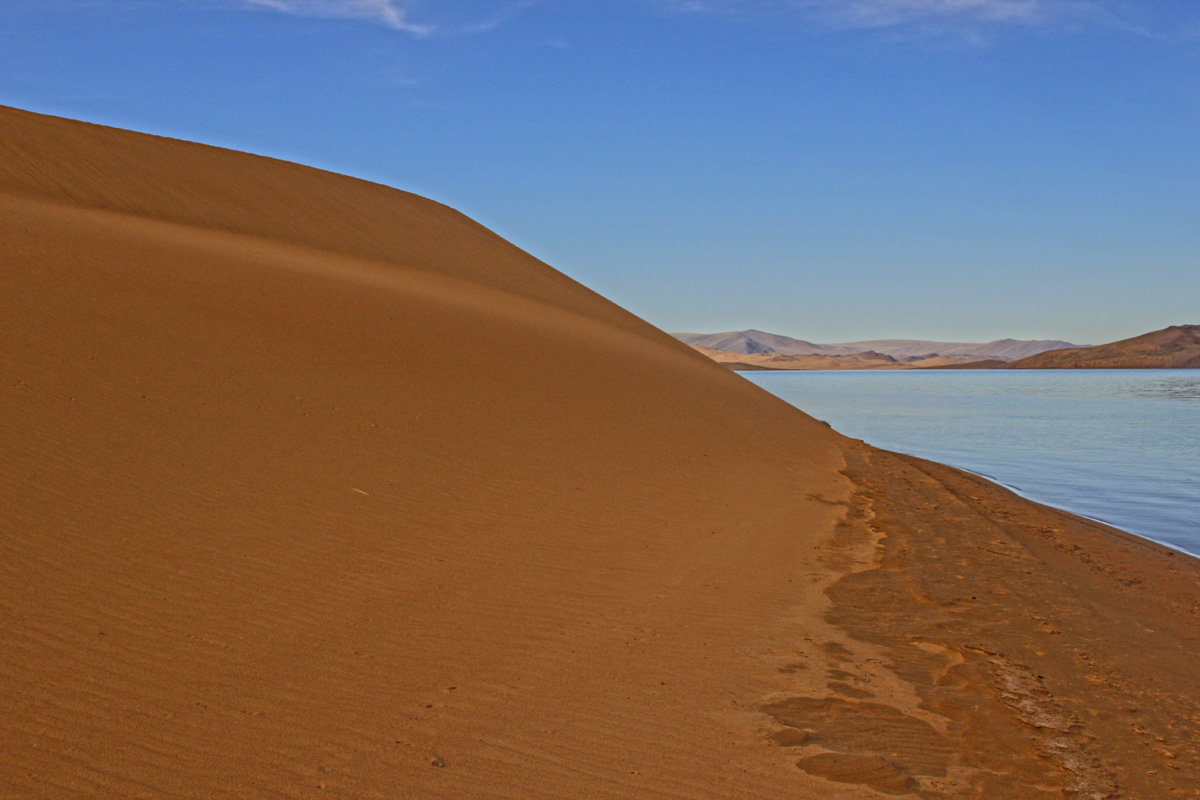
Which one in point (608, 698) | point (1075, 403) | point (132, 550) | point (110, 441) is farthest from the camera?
point (1075, 403)

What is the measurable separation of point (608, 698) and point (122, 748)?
254 centimetres

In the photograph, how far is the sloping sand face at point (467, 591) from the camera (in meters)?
4.52

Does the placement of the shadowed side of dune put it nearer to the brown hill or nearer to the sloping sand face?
the sloping sand face

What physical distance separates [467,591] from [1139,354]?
589 feet

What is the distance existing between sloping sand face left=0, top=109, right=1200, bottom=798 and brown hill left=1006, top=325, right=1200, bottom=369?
6515 inches

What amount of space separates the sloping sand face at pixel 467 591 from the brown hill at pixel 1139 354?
165 meters

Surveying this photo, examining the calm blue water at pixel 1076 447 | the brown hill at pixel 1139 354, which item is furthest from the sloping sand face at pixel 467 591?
the brown hill at pixel 1139 354

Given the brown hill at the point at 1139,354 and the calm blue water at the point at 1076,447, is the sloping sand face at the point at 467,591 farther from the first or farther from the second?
the brown hill at the point at 1139,354

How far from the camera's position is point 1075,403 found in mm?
47812

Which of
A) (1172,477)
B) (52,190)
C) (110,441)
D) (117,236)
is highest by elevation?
(52,190)

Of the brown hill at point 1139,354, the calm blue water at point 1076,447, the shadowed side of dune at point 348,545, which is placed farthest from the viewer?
the brown hill at point 1139,354

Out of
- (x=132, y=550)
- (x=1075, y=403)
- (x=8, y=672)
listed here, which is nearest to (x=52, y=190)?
(x=132, y=550)

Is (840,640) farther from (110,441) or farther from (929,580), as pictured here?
(110,441)

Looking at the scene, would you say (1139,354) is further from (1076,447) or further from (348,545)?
(348,545)
